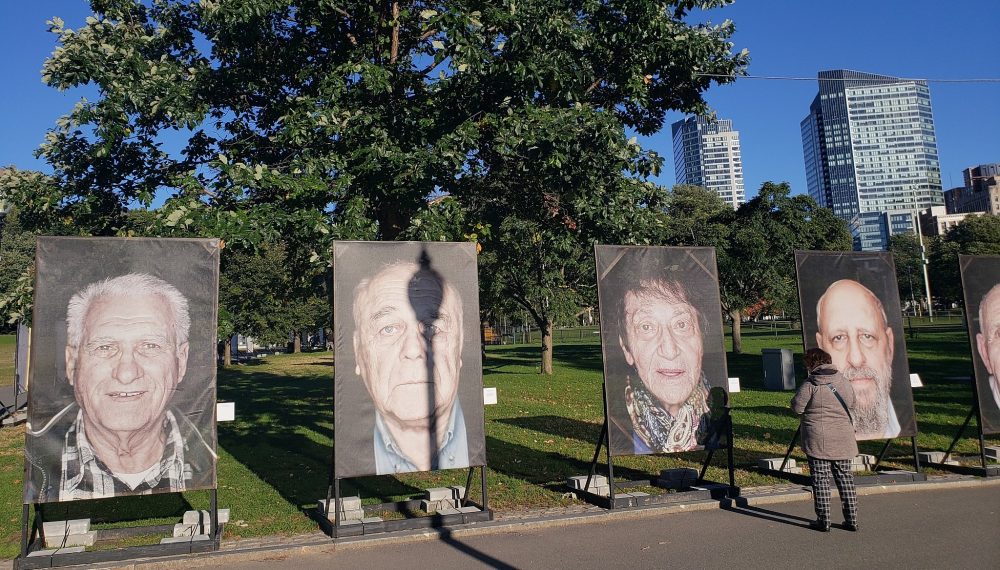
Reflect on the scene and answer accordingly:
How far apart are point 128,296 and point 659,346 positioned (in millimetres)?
6114

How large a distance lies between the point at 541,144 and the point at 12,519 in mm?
8327

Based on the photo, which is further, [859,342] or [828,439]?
[859,342]

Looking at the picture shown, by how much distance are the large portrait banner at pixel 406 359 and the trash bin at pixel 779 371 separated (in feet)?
48.8

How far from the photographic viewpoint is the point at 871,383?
9.23 meters

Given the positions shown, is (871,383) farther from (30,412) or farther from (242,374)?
(242,374)

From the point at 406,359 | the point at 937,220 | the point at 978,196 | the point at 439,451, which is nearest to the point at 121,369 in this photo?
the point at 406,359

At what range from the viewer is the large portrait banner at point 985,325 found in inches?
380

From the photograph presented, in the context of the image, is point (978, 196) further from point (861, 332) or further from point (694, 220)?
point (861, 332)

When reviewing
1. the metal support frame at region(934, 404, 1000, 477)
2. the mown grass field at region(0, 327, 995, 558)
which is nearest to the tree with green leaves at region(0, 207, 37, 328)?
the mown grass field at region(0, 327, 995, 558)

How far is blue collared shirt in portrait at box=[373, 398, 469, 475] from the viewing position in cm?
730

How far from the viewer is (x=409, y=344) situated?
7660 mm

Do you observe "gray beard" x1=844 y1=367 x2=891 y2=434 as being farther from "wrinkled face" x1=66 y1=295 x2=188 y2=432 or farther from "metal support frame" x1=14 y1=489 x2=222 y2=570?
"wrinkled face" x1=66 y1=295 x2=188 y2=432

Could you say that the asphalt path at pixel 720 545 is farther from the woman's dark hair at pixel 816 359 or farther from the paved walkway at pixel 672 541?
the woman's dark hair at pixel 816 359

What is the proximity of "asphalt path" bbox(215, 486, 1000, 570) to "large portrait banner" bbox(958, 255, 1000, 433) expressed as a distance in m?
2.43
